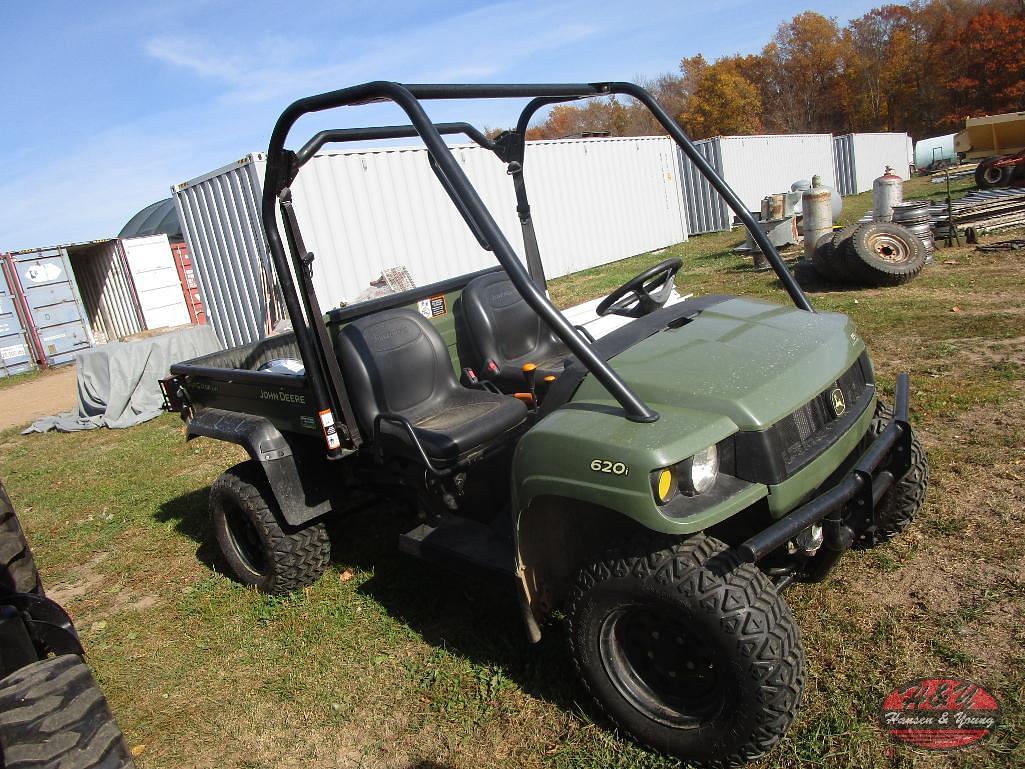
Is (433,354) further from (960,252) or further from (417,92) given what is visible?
(960,252)

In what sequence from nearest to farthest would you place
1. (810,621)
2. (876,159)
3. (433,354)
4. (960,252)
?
(810,621) < (433,354) < (960,252) < (876,159)

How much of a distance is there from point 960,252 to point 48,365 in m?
18.1

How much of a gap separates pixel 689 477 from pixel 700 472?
0.05 meters

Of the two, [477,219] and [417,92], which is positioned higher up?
[417,92]

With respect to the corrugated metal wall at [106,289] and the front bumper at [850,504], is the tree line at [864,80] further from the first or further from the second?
the front bumper at [850,504]

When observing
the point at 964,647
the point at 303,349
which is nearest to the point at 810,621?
the point at 964,647

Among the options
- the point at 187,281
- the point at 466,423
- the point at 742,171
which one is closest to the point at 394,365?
the point at 466,423

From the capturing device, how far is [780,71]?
5697cm

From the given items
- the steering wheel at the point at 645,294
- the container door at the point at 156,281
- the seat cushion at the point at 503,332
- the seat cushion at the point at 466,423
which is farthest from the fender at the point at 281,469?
the container door at the point at 156,281

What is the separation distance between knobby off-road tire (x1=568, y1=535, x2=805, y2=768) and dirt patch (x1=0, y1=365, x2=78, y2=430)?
10559mm

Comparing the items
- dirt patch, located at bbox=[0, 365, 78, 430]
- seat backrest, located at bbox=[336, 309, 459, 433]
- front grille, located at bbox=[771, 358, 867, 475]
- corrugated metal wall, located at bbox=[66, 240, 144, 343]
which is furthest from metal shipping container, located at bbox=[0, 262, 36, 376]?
front grille, located at bbox=[771, 358, 867, 475]

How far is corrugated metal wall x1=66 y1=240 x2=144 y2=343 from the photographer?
61.7 ft

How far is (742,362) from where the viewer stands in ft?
8.14

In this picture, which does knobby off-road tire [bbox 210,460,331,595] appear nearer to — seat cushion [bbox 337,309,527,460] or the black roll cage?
the black roll cage
